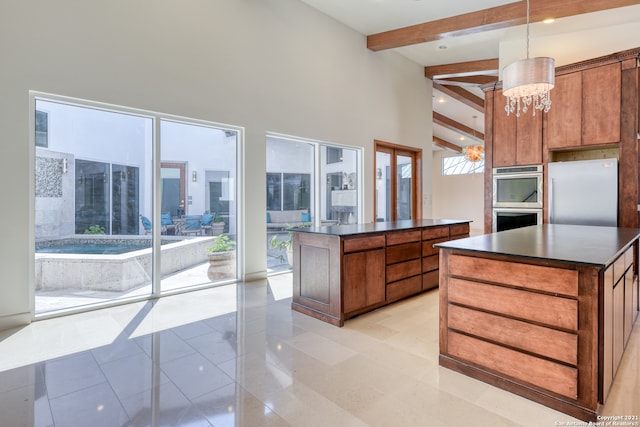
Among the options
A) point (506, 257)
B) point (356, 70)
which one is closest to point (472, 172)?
point (356, 70)

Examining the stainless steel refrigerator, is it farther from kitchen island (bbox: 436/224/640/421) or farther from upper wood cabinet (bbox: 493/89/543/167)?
kitchen island (bbox: 436/224/640/421)

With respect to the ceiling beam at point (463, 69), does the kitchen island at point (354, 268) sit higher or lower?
lower

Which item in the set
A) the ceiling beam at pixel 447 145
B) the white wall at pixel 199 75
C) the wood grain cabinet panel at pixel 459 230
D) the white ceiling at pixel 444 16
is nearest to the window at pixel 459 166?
the ceiling beam at pixel 447 145

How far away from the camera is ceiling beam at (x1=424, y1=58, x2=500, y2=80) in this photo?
6785 millimetres

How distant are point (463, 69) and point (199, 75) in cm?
560

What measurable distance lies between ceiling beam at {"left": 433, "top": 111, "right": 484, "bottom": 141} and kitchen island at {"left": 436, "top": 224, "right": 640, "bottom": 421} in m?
9.07

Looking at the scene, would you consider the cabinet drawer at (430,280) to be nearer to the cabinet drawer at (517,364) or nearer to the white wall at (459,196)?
the cabinet drawer at (517,364)

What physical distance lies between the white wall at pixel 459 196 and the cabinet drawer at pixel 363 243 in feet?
31.9

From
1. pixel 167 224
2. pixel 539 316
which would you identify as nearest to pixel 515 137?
pixel 539 316

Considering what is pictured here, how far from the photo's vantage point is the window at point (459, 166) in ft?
41.4

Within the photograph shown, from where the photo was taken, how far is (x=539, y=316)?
192cm

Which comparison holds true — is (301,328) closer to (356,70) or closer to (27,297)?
(27,297)

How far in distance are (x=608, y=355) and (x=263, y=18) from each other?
5.20 metres

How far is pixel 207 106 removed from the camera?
427 centimetres
